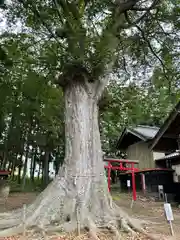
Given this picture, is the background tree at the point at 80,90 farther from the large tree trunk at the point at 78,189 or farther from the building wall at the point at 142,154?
the building wall at the point at 142,154

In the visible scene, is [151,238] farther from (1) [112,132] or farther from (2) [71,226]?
(1) [112,132]

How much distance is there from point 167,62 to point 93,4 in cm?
381

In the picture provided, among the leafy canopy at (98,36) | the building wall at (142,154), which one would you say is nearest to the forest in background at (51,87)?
the leafy canopy at (98,36)

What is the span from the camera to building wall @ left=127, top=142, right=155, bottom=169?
16.3m

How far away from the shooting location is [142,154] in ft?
57.6

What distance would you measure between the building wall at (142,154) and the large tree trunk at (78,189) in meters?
11.4

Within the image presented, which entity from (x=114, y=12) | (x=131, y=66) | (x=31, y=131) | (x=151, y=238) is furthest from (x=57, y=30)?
(x=31, y=131)

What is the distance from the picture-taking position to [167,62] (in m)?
9.17

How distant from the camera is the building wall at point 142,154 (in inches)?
643

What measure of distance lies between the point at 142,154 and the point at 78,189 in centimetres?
1332

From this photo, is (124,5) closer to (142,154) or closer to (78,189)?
(78,189)

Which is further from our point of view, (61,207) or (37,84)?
(37,84)

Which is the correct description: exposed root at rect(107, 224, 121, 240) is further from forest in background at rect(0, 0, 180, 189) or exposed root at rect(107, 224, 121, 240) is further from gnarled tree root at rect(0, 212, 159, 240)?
forest in background at rect(0, 0, 180, 189)

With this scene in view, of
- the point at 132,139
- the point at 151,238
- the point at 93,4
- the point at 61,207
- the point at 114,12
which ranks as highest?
the point at 93,4
